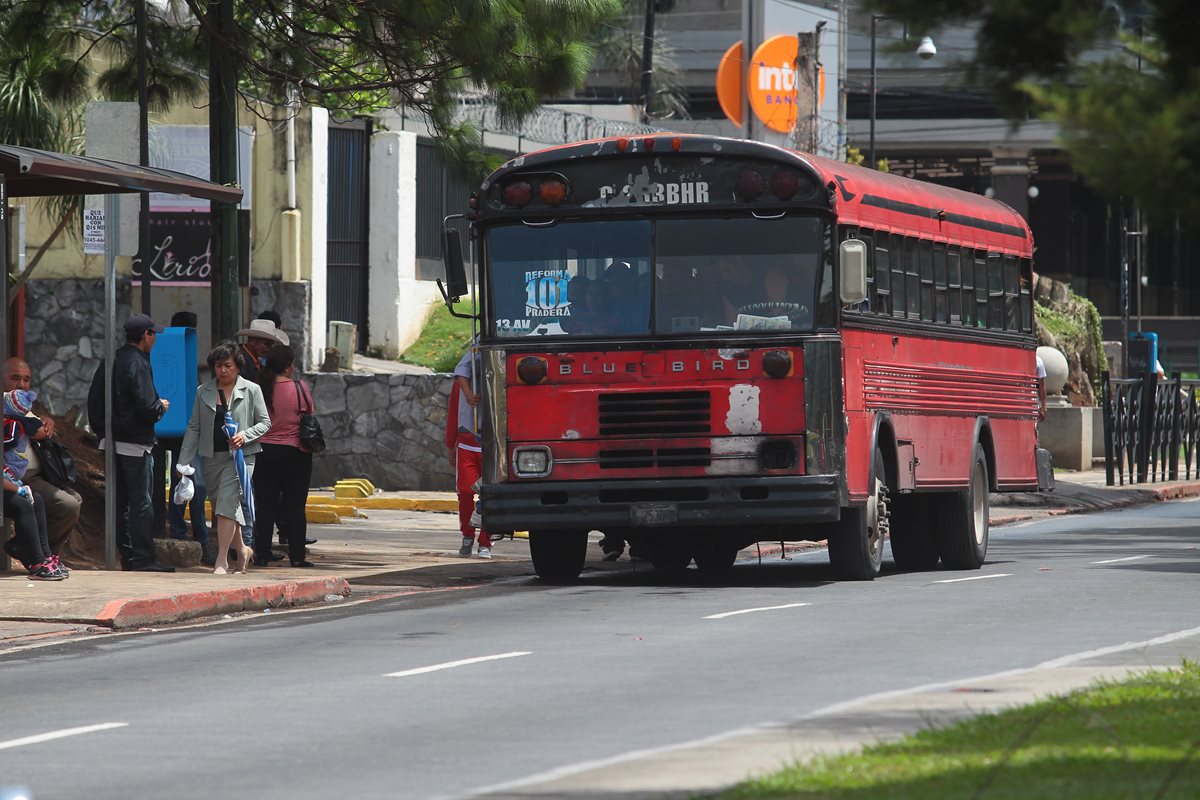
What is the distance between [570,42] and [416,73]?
6.21ft

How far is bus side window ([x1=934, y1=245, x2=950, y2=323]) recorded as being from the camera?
19422 mm

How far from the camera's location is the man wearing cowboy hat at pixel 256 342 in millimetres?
18750

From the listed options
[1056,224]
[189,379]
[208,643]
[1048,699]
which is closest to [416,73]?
[189,379]

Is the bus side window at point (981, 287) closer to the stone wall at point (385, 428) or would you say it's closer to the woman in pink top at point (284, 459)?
the woman in pink top at point (284, 459)

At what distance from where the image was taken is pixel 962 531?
19.8 m

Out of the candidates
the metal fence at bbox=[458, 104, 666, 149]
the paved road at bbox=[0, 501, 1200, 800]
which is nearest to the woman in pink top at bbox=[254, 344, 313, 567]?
the paved road at bbox=[0, 501, 1200, 800]

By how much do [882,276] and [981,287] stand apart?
104 inches

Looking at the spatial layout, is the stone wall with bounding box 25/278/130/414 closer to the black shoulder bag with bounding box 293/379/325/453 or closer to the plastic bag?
the black shoulder bag with bounding box 293/379/325/453

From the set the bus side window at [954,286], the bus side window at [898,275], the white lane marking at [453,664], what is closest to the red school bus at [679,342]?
the bus side window at [898,275]

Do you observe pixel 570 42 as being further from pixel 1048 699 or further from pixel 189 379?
pixel 1048 699

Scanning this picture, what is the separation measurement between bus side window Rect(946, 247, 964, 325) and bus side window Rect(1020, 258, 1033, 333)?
6.23 ft

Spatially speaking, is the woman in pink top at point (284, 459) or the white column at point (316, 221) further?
the white column at point (316, 221)

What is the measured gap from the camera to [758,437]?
660 inches

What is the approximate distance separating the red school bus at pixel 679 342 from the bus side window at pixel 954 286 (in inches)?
78.7
